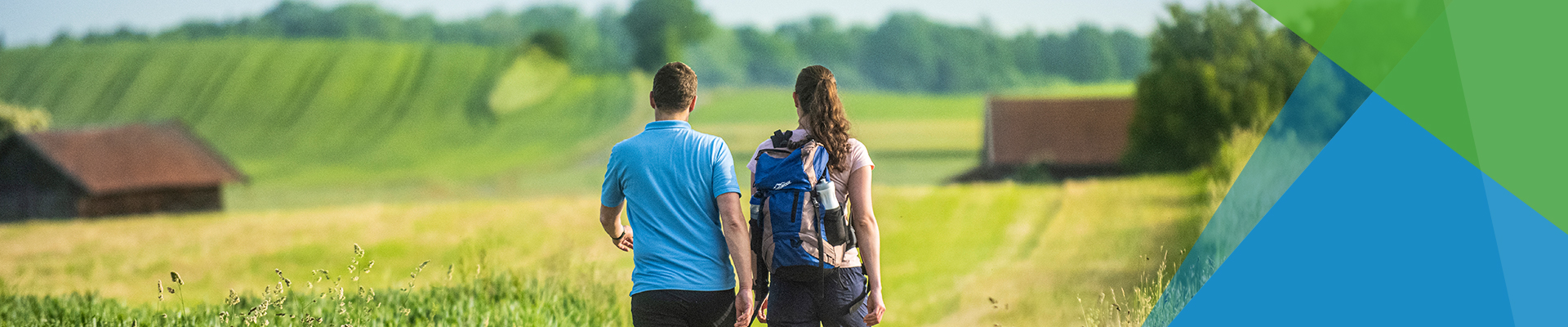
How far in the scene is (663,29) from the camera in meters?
95.9

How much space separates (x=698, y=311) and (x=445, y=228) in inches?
1203

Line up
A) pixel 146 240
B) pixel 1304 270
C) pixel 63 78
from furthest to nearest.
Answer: pixel 63 78, pixel 146 240, pixel 1304 270

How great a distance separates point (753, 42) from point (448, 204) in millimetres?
69449

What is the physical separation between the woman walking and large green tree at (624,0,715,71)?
293 ft

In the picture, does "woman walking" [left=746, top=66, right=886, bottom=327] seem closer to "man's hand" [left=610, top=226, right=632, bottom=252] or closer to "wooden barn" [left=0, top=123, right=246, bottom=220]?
"man's hand" [left=610, top=226, right=632, bottom=252]

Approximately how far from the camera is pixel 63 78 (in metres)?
102

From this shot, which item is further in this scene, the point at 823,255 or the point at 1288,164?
the point at 1288,164

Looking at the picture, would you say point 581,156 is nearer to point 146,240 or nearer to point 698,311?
point 146,240

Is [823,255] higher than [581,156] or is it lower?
lower

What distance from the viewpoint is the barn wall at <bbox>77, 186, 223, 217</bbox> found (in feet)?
136

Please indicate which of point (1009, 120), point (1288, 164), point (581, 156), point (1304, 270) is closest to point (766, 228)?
point (1304, 270)
